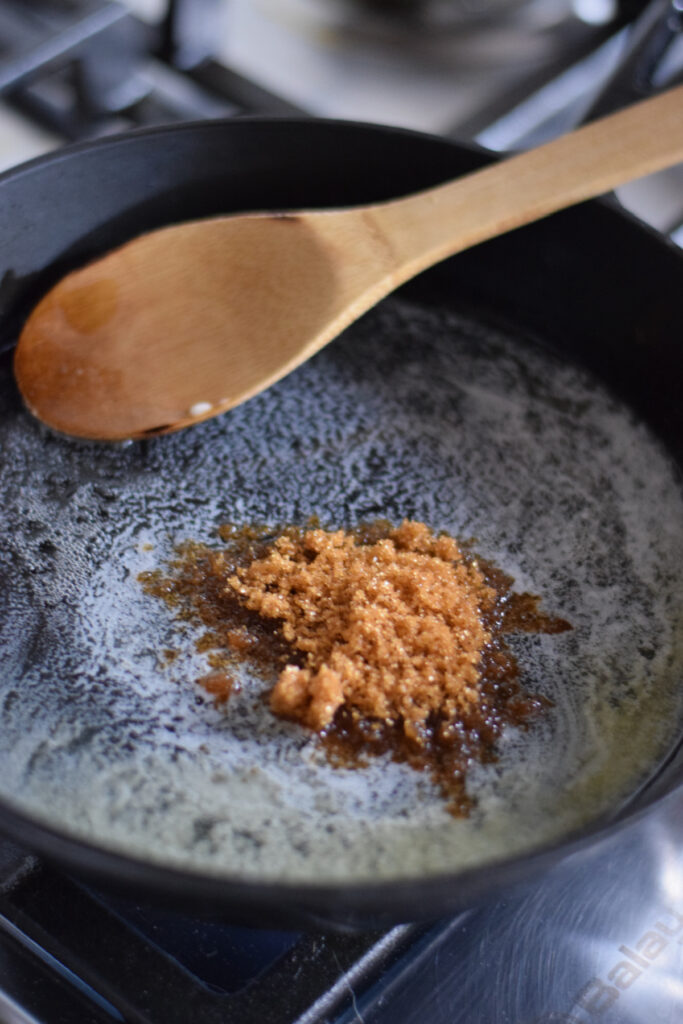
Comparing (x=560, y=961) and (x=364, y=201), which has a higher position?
(x=364, y=201)

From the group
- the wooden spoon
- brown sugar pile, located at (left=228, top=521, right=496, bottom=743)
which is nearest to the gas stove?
brown sugar pile, located at (left=228, top=521, right=496, bottom=743)

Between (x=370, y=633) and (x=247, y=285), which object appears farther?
(x=247, y=285)

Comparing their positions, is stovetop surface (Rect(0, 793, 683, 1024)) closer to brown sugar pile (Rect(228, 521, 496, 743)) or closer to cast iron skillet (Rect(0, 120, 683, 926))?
brown sugar pile (Rect(228, 521, 496, 743))

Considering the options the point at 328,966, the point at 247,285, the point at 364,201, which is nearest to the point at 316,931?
the point at 328,966

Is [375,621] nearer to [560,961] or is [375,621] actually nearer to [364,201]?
[560,961]

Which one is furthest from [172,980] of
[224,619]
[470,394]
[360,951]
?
[470,394]

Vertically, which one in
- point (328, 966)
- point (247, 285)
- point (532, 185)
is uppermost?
point (532, 185)

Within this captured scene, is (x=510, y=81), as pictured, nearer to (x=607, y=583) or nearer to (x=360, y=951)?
(x=607, y=583)

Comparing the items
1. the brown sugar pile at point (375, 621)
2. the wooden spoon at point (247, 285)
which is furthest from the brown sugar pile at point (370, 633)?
the wooden spoon at point (247, 285)
